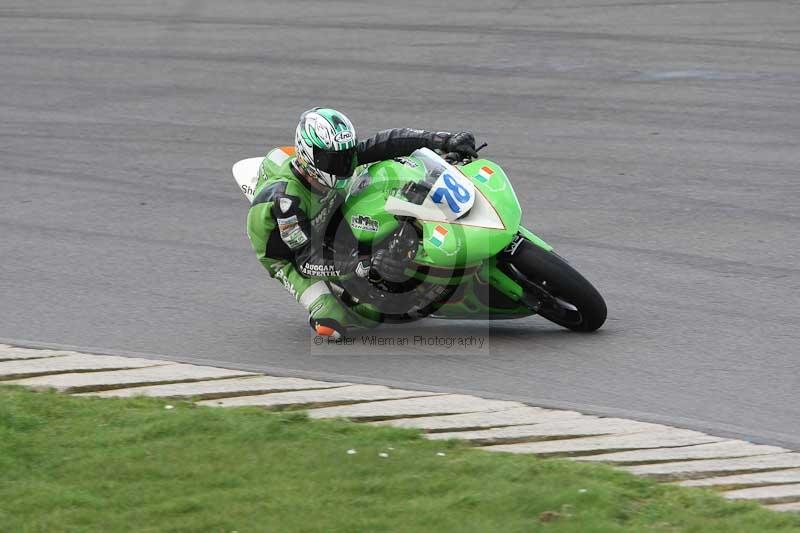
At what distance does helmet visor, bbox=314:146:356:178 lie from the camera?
718cm

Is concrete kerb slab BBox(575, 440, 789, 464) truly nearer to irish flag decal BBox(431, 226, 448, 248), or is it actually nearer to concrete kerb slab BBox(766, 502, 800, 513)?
concrete kerb slab BBox(766, 502, 800, 513)

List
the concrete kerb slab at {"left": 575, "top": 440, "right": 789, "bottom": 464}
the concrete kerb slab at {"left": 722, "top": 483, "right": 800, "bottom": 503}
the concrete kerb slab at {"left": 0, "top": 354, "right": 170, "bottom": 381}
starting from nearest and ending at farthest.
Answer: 1. the concrete kerb slab at {"left": 722, "top": 483, "right": 800, "bottom": 503}
2. the concrete kerb slab at {"left": 575, "top": 440, "right": 789, "bottom": 464}
3. the concrete kerb slab at {"left": 0, "top": 354, "right": 170, "bottom": 381}

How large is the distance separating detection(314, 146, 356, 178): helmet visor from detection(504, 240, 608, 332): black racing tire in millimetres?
1039

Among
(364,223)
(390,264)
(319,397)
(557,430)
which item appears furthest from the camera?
(364,223)

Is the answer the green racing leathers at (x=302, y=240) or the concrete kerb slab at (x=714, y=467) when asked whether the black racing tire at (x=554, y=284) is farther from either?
the concrete kerb slab at (x=714, y=467)

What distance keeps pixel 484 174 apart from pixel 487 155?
4.46 m

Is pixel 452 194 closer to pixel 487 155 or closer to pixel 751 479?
pixel 751 479

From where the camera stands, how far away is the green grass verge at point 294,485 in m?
4.85

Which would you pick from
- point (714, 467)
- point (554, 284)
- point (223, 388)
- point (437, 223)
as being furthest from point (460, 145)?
point (714, 467)

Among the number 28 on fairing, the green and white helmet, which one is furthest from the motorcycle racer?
the number 28 on fairing

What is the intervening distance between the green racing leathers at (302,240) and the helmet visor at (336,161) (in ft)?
0.82

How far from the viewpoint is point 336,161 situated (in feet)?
23.7

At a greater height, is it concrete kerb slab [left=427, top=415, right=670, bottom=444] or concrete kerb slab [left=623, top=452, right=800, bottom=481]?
concrete kerb slab [left=427, top=415, right=670, bottom=444]

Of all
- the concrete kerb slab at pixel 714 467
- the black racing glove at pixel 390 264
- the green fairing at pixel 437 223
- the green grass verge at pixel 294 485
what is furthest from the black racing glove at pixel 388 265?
the concrete kerb slab at pixel 714 467
